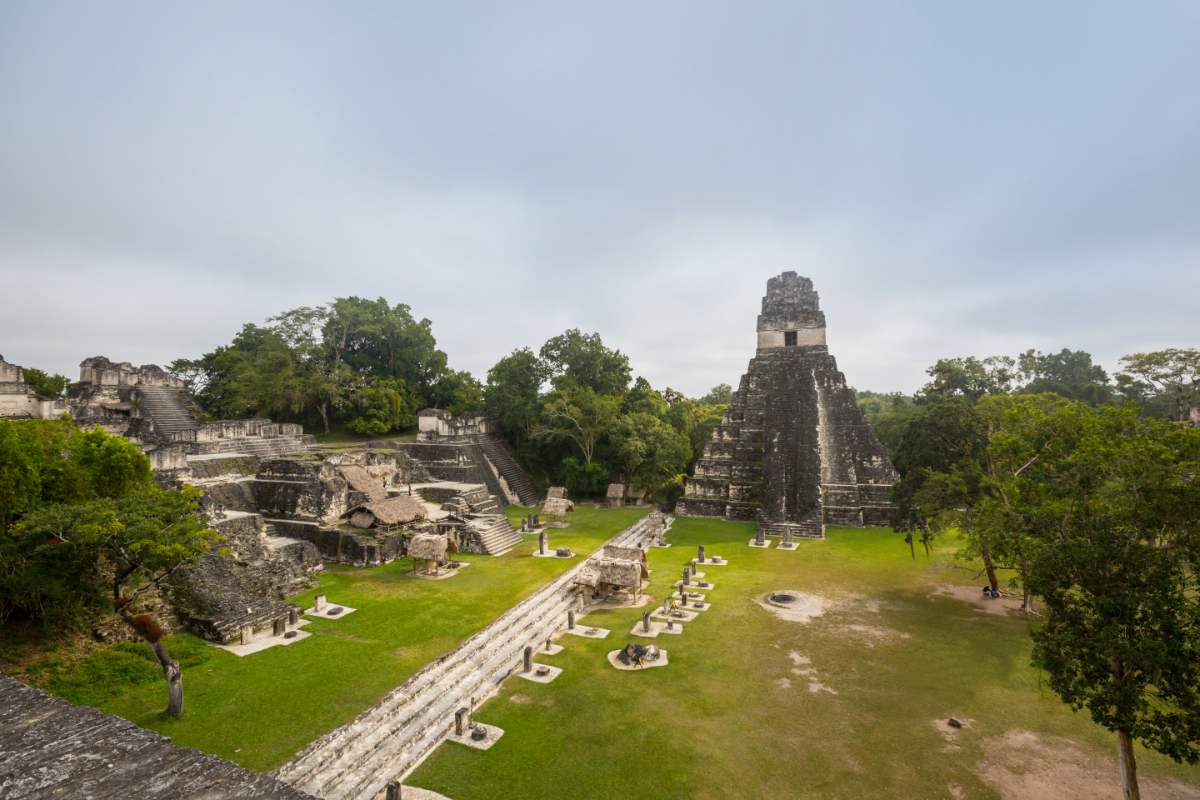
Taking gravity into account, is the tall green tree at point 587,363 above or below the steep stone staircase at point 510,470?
above

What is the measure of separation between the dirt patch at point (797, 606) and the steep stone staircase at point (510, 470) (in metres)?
16.0

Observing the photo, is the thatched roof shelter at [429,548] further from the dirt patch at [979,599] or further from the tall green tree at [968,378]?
the tall green tree at [968,378]

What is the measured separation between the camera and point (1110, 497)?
699 cm

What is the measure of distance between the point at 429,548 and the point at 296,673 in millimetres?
5977

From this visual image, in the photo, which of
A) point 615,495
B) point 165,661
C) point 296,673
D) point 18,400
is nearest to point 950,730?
point 296,673

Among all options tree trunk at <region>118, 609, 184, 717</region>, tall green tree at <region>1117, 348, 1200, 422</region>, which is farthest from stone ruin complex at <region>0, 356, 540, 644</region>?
tall green tree at <region>1117, 348, 1200, 422</region>

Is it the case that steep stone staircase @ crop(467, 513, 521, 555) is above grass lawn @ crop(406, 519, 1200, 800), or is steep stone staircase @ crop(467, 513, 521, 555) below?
above

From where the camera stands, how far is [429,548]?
15930mm

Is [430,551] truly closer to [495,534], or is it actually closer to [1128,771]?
[495,534]

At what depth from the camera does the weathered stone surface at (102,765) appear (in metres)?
3.16

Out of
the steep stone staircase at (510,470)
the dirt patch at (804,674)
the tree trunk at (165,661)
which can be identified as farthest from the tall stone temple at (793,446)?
the tree trunk at (165,661)

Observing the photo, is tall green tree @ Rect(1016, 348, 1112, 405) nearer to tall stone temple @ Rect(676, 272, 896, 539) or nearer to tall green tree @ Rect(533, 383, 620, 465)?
tall stone temple @ Rect(676, 272, 896, 539)

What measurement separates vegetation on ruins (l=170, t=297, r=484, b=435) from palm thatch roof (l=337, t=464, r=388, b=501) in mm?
10193

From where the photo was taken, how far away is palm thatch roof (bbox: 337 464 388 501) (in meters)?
19.6
